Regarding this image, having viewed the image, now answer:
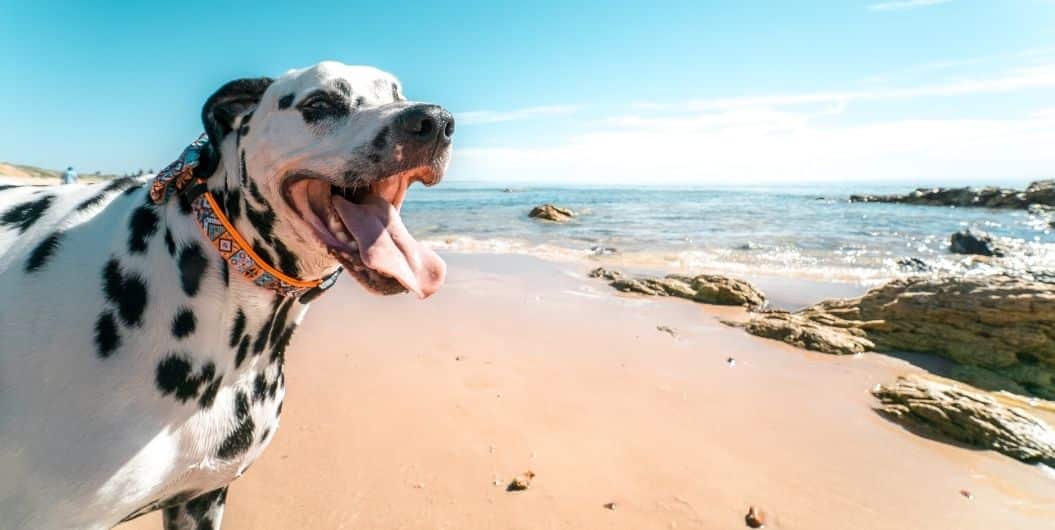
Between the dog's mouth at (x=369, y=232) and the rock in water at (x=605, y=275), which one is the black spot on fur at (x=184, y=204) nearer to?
the dog's mouth at (x=369, y=232)

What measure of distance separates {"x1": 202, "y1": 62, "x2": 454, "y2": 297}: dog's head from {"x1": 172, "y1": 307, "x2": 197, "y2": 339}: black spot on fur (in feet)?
0.91

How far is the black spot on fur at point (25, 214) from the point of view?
1747mm

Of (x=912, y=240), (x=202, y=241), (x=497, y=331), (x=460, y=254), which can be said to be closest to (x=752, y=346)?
(x=497, y=331)

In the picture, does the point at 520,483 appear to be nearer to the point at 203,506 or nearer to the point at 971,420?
the point at 203,506

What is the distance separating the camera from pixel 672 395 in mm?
4500

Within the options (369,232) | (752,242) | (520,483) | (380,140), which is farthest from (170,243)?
(752,242)

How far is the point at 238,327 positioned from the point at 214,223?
350 millimetres

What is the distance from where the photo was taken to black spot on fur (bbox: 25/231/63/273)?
162cm

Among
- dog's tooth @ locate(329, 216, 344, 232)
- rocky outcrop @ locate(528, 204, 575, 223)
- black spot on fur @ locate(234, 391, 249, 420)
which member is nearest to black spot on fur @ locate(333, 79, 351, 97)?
dog's tooth @ locate(329, 216, 344, 232)

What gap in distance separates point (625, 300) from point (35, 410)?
6848 mm

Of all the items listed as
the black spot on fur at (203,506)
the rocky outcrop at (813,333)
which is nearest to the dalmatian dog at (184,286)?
the black spot on fur at (203,506)

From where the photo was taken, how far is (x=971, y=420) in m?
4.02

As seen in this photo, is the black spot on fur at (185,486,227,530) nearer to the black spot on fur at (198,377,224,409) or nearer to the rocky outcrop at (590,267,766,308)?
the black spot on fur at (198,377,224,409)

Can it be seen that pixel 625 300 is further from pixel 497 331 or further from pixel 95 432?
pixel 95 432
